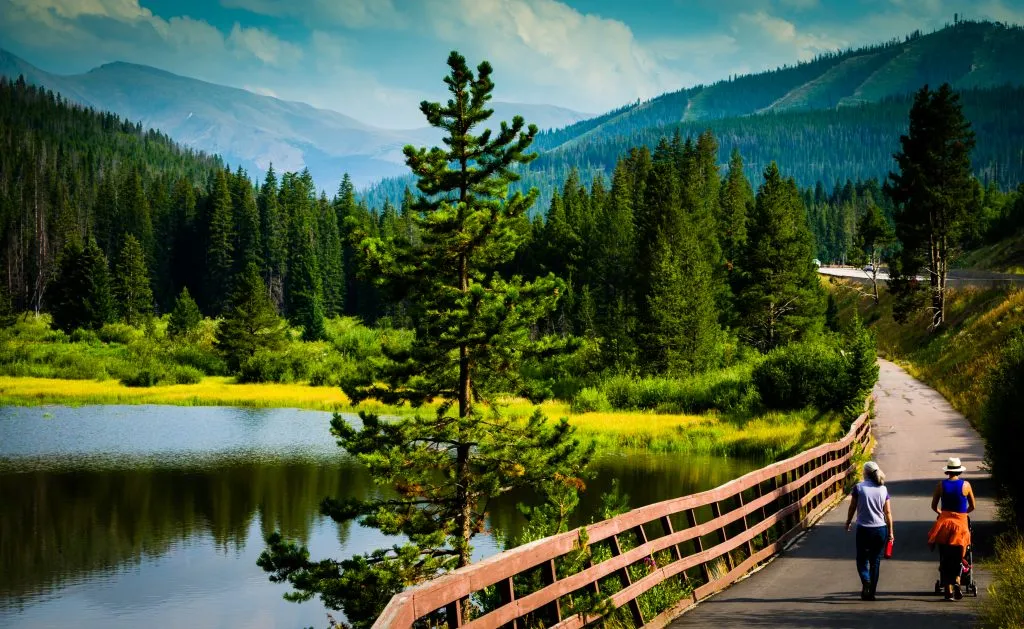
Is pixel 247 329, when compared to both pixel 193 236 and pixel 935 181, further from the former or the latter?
pixel 193 236

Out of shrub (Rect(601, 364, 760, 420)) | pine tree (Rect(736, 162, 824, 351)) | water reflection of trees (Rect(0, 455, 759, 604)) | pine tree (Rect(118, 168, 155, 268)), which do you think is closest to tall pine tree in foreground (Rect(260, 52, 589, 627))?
water reflection of trees (Rect(0, 455, 759, 604))

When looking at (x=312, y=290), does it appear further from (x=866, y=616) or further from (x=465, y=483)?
(x=866, y=616)

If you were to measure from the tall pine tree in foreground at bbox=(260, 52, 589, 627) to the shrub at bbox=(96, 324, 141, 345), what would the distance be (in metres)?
79.4

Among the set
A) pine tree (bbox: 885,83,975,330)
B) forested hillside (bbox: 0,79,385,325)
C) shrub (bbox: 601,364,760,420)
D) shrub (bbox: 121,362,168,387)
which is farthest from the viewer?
forested hillside (bbox: 0,79,385,325)

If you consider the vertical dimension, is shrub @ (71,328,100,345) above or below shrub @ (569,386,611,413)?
above

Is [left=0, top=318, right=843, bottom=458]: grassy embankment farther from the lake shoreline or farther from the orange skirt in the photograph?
the orange skirt

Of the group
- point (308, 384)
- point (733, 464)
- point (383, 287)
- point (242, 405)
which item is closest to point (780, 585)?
point (383, 287)

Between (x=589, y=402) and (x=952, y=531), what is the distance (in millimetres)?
45148

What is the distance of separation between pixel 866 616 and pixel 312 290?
328ft

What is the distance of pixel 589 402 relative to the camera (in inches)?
2254

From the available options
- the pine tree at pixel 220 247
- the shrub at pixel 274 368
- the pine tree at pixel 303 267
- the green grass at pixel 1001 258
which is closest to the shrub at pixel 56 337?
the pine tree at pixel 303 267

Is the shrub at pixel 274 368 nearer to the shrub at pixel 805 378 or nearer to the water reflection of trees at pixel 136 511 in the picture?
the water reflection of trees at pixel 136 511

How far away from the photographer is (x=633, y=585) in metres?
10.5

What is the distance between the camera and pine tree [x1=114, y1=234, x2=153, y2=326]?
343ft
